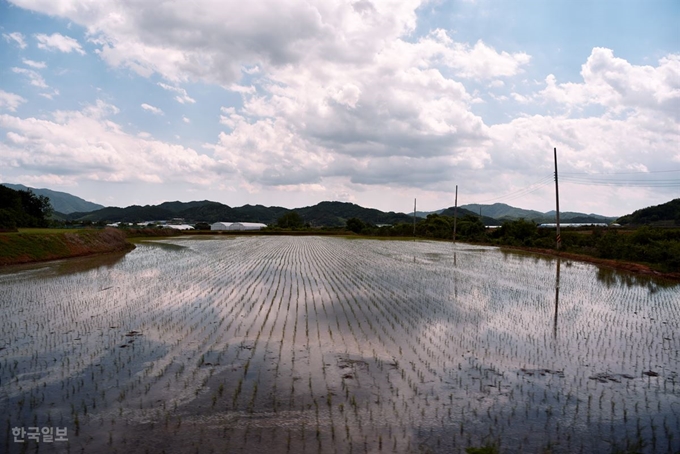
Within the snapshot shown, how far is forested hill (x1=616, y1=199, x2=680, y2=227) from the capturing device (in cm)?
6784

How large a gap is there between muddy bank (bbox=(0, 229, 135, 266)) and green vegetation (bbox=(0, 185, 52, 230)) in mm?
5013

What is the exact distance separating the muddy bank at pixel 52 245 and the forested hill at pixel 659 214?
237 feet

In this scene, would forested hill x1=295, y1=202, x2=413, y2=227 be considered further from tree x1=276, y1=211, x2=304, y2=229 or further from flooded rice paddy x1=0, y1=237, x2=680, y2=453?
flooded rice paddy x1=0, y1=237, x2=680, y2=453

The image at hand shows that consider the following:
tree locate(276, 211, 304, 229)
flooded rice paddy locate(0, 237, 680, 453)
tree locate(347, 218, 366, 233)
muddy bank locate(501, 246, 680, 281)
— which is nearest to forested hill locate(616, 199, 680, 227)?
muddy bank locate(501, 246, 680, 281)

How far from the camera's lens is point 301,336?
887cm

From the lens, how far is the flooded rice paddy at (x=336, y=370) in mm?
4855

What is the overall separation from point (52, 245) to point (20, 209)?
30.9 m

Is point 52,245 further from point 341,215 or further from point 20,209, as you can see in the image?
point 341,215

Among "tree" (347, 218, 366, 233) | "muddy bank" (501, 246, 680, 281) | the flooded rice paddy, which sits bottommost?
the flooded rice paddy

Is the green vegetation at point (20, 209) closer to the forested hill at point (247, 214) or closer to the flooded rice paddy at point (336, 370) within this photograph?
the flooded rice paddy at point (336, 370)

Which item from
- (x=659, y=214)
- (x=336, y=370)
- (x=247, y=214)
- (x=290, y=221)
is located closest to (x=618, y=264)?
(x=336, y=370)

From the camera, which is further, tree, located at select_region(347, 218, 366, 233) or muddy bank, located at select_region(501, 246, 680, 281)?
tree, located at select_region(347, 218, 366, 233)

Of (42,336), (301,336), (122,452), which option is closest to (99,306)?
(42,336)

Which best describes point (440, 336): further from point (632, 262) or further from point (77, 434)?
point (632, 262)
